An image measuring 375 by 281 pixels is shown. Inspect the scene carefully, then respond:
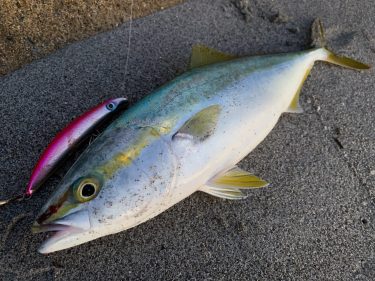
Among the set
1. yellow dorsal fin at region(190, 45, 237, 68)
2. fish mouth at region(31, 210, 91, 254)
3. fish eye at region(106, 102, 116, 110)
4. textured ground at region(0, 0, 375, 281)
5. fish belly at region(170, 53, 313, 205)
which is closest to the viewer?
fish mouth at region(31, 210, 91, 254)

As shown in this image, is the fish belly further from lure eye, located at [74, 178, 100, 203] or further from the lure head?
the lure head

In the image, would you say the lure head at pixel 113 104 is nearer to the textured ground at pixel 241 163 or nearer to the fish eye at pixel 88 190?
the textured ground at pixel 241 163

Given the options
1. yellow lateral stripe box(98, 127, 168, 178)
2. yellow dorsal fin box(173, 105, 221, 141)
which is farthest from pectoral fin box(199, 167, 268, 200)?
yellow lateral stripe box(98, 127, 168, 178)

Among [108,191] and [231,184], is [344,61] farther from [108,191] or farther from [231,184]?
[108,191]

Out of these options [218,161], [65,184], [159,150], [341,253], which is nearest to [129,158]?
[159,150]

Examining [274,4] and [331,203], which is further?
[274,4]

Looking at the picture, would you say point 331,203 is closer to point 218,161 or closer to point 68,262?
point 218,161

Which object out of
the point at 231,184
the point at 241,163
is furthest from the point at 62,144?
the point at 241,163
